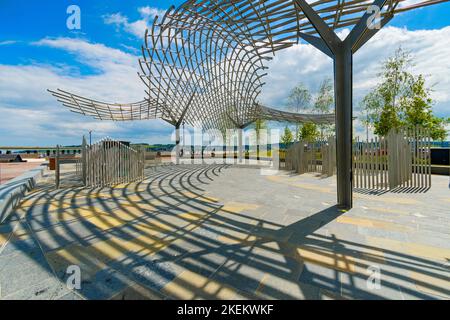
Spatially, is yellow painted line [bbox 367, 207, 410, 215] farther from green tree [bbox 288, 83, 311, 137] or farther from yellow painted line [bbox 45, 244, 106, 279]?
green tree [bbox 288, 83, 311, 137]

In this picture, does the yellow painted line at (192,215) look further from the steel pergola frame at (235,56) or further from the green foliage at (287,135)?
the green foliage at (287,135)

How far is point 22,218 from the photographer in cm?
466

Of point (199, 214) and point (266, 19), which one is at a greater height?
point (266, 19)

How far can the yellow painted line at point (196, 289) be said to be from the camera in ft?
7.19

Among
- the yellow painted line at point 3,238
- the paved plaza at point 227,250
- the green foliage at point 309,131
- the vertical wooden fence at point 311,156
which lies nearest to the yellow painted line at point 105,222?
the paved plaza at point 227,250

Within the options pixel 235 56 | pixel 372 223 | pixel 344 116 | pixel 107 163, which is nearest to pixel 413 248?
pixel 372 223

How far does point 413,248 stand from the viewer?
131 inches

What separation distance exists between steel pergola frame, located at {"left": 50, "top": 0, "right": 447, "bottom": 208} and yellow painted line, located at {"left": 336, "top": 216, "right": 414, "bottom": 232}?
1.08 m

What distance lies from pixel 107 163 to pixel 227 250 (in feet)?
26.4

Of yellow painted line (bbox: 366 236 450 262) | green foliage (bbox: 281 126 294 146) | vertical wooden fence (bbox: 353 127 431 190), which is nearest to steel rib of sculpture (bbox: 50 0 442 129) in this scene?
vertical wooden fence (bbox: 353 127 431 190)

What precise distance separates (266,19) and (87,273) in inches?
566

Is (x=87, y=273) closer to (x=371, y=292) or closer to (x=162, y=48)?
(x=371, y=292)

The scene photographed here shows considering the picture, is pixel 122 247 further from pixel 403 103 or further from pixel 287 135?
pixel 287 135
